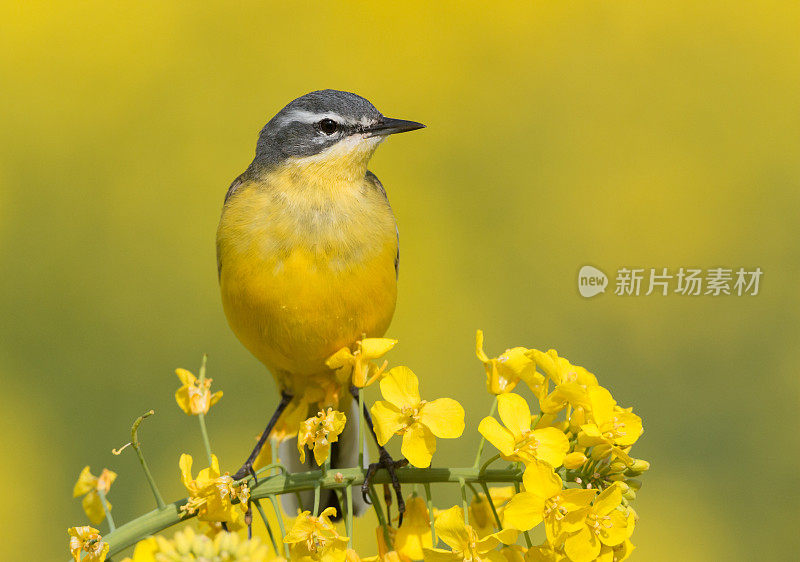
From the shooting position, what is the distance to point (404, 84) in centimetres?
668

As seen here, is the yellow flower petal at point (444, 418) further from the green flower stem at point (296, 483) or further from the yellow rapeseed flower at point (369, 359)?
the yellow rapeseed flower at point (369, 359)

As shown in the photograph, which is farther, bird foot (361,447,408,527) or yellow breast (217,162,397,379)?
yellow breast (217,162,397,379)

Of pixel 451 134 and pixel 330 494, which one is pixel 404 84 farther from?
pixel 330 494

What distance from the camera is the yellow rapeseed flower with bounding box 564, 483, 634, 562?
85.4 inches

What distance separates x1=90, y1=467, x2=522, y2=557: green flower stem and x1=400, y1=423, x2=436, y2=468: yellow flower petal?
Result: 6 cm

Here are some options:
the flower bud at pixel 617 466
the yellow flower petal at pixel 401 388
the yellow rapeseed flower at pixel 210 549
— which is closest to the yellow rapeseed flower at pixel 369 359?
the yellow flower petal at pixel 401 388

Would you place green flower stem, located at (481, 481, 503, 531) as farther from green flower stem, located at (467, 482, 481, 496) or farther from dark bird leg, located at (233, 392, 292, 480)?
dark bird leg, located at (233, 392, 292, 480)

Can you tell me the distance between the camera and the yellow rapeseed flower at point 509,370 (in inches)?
95.0

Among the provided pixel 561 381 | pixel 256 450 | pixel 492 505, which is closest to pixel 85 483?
pixel 256 450

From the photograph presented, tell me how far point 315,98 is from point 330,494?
180 centimetres

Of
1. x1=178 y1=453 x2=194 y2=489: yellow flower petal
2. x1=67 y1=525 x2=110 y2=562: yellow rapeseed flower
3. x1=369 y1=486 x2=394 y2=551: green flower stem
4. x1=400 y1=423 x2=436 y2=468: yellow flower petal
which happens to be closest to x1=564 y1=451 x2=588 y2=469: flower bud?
x1=400 y1=423 x2=436 y2=468: yellow flower petal

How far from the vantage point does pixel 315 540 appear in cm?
229

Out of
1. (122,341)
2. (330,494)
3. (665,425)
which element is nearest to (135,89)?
(122,341)

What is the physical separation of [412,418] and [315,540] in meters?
0.43
